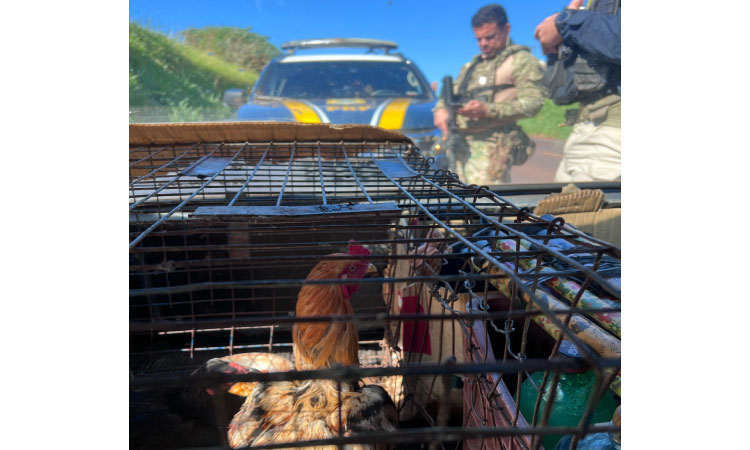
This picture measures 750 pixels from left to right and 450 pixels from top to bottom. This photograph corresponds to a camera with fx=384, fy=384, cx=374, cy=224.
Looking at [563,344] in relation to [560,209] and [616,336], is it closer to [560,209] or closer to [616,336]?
[616,336]

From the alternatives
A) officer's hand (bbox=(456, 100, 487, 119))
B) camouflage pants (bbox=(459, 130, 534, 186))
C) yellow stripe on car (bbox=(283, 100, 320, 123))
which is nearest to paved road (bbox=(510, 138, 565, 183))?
camouflage pants (bbox=(459, 130, 534, 186))

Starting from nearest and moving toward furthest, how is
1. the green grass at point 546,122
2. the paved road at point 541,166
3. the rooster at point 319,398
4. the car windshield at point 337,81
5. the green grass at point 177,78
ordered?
1. the rooster at point 319,398
2. the car windshield at point 337,81
3. the paved road at point 541,166
4. the green grass at point 177,78
5. the green grass at point 546,122

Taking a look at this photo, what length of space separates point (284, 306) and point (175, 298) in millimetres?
711

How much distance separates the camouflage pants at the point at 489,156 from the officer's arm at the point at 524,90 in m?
0.39

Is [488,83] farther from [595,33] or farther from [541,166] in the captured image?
[541,166]

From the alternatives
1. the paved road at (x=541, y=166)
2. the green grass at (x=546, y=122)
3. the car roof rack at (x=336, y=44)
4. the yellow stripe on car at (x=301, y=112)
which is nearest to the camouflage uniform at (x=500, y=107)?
the car roof rack at (x=336, y=44)

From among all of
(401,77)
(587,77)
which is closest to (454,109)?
(401,77)

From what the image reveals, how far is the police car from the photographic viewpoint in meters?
3.96

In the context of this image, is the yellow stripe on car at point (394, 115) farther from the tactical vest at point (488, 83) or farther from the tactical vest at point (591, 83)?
the tactical vest at point (591, 83)

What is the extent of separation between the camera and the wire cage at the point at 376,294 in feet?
1.89

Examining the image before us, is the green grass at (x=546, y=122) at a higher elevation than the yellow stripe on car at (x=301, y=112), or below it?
higher

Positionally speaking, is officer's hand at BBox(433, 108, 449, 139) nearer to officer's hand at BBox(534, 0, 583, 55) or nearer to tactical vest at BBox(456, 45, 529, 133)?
tactical vest at BBox(456, 45, 529, 133)

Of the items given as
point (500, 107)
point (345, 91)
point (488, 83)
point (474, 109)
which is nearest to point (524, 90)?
point (500, 107)

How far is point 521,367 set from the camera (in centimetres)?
45
